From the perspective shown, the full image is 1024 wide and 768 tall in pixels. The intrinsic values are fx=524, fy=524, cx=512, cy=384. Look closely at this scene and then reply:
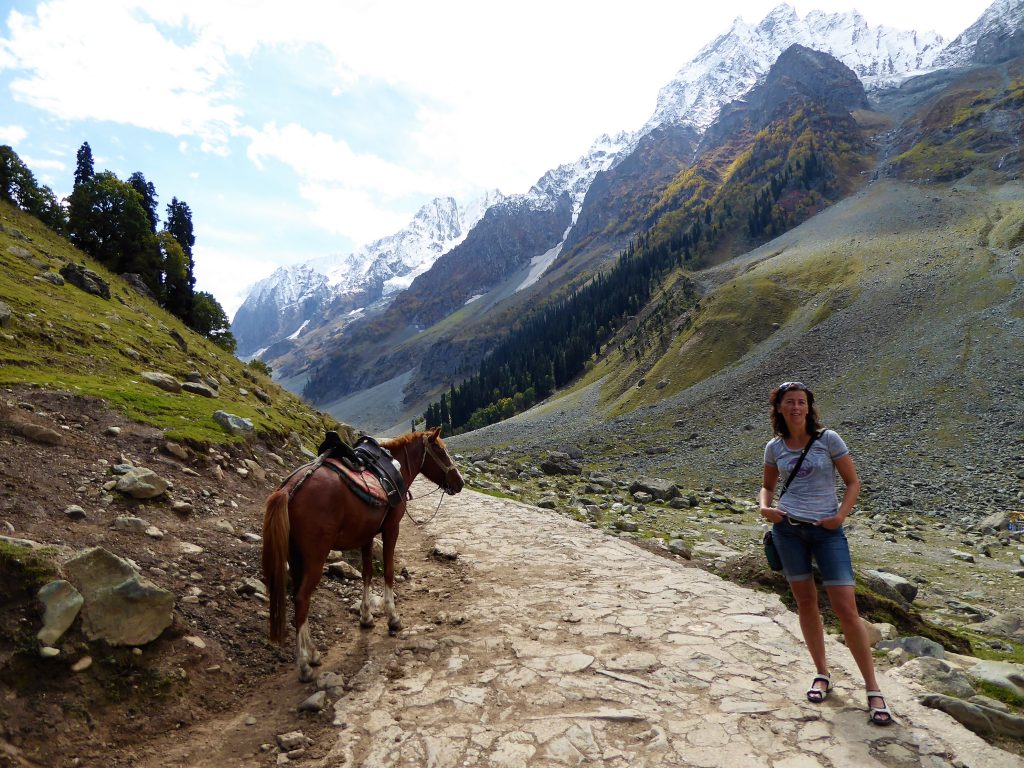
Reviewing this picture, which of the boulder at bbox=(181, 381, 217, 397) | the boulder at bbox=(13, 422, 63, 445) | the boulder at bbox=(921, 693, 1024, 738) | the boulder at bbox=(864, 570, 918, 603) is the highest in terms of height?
the boulder at bbox=(181, 381, 217, 397)

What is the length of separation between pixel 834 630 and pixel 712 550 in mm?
6712

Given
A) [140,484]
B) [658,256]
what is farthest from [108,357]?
[658,256]

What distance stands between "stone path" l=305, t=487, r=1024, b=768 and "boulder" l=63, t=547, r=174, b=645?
7.18 ft

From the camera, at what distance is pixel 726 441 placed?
125 feet

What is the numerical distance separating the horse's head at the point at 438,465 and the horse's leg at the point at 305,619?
11.6 feet

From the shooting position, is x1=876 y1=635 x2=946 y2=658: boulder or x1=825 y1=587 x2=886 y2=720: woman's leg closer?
x1=825 y1=587 x2=886 y2=720: woman's leg

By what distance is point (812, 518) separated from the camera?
5504mm

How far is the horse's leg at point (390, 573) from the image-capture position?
7648 millimetres

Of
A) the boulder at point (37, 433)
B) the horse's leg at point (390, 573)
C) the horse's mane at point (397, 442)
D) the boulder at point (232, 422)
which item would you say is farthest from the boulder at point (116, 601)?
the boulder at point (232, 422)

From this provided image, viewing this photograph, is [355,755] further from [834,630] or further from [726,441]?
[726,441]

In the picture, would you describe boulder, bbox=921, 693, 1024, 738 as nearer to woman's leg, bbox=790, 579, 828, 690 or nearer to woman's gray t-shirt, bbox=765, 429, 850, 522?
woman's leg, bbox=790, 579, 828, 690

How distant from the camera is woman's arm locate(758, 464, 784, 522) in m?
5.70

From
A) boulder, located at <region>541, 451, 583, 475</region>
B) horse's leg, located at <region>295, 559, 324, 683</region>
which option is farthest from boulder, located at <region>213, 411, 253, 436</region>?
boulder, located at <region>541, 451, 583, 475</region>

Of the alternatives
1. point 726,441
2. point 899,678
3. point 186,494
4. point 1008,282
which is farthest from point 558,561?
point 1008,282
